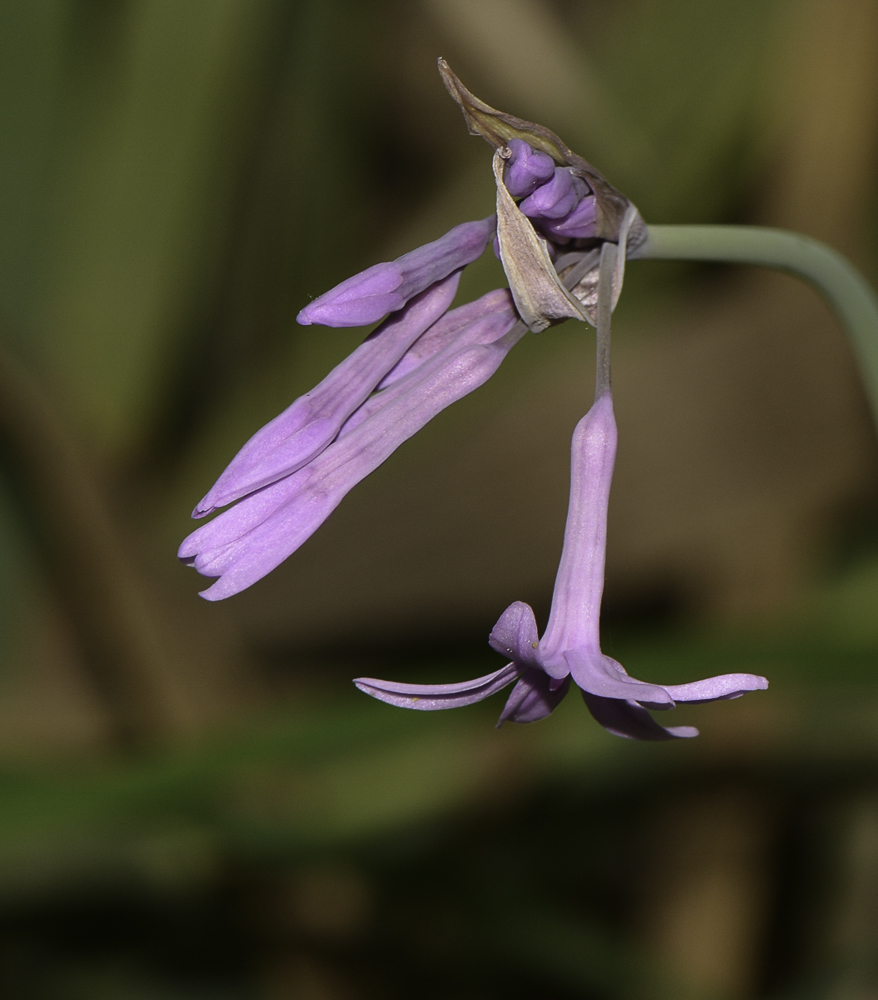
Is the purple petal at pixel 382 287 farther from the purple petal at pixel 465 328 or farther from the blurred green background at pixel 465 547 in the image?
the blurred green background at pixel 465 547

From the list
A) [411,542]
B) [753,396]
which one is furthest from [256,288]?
[753,396]

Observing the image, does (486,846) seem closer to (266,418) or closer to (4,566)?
(266,418)

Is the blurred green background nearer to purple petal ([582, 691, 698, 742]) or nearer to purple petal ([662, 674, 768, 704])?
purple petal ([582, 691, 698, 742])

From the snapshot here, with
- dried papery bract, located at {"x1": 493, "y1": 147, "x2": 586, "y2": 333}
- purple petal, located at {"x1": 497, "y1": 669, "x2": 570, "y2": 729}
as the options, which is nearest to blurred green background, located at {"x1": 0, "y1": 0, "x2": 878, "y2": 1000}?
purple petal, located at {"x1": 497, "y1": 669, "x2": 570, "y2": 729}

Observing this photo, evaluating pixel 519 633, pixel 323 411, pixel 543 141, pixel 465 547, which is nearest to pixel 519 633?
pixel 519 633

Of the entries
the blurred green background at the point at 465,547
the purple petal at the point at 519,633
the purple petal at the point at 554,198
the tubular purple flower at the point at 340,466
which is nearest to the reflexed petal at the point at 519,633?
the purple petal at the point at 519,633

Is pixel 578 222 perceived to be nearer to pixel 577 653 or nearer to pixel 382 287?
pixel 382 287
